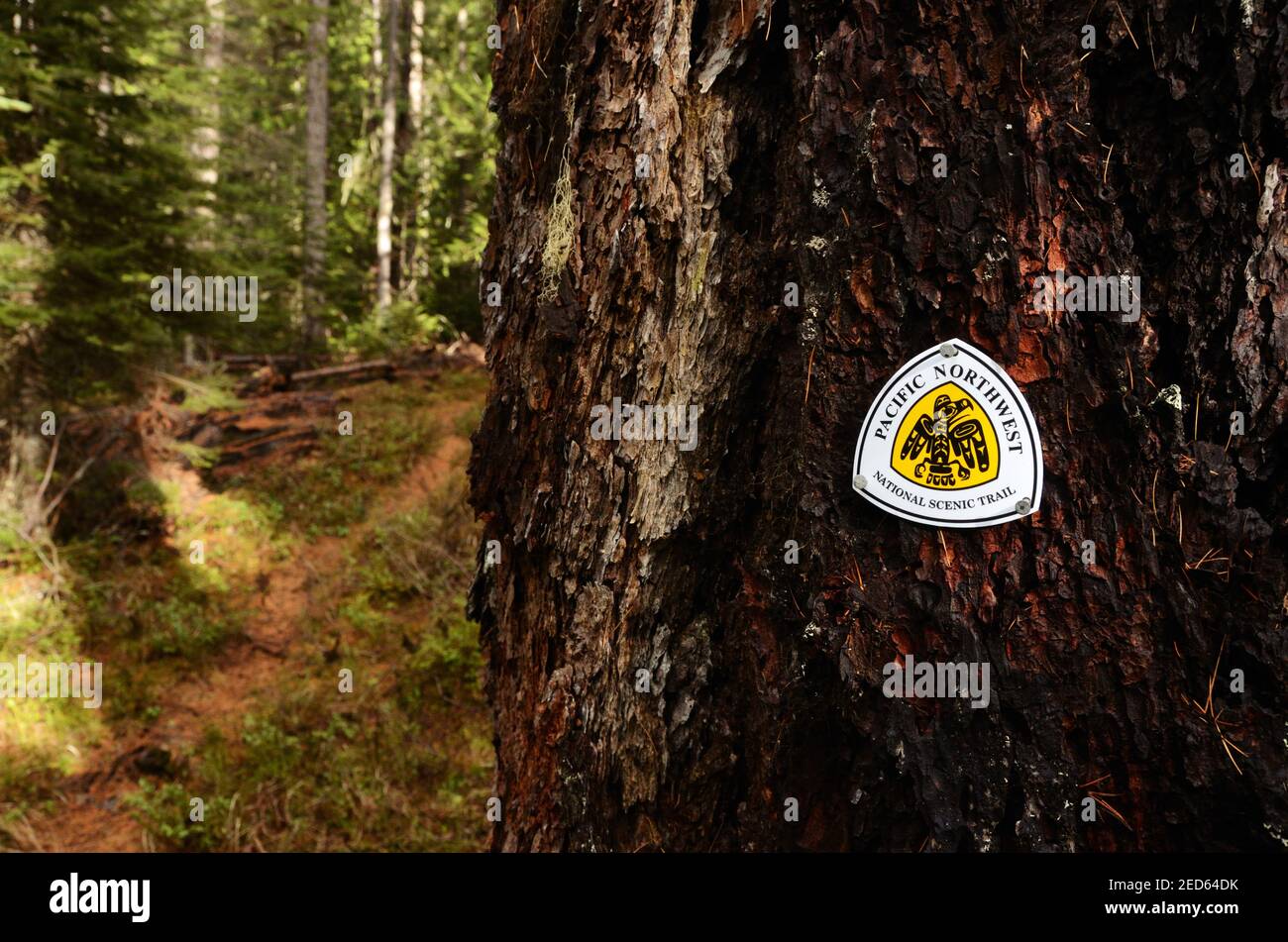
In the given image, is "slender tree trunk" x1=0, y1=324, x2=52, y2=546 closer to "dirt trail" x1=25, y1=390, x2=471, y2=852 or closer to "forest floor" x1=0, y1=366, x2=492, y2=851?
"forest floor" x1=0, y1=366, x2=492, y2=851

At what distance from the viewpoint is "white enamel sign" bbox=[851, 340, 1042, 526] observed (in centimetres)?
218

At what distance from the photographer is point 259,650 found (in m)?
8.18

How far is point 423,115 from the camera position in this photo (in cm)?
1852

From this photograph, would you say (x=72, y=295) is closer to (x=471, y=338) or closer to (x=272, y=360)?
(x=272, y=360)

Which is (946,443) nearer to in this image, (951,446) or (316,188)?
(951,446)

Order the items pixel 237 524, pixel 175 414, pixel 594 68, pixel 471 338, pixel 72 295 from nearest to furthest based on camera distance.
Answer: pixel 594 68 < pixel 72 295 < pixel 237 524 < pixel 175 414 < pixel 471 338

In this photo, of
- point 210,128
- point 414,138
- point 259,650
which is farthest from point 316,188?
point 259,650

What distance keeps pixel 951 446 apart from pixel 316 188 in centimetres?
1416

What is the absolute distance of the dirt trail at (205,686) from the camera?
20.9ft

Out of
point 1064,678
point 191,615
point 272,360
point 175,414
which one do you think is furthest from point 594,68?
point 272,360

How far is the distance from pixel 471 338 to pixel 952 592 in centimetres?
1425

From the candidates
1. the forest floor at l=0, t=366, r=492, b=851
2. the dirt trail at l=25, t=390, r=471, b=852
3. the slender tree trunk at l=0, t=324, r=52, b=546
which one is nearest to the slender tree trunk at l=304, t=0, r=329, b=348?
the forest floor at l=0, t=366, r=492, b=851

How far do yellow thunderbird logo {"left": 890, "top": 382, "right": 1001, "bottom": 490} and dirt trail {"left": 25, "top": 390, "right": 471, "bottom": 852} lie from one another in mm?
6805

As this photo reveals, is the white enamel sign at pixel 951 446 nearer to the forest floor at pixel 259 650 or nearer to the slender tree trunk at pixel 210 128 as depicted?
the forest floor at pixel 259 650
